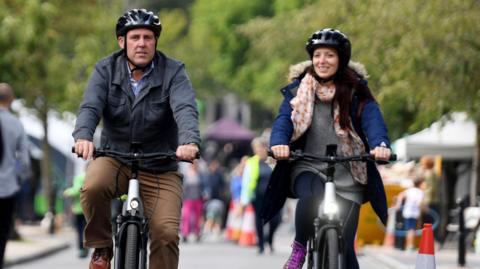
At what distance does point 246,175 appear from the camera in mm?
24859

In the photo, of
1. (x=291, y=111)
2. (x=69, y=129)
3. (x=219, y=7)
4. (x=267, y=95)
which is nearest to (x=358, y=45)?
(x=291, y=111)

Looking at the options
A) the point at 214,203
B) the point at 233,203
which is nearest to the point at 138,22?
the point at 233,203

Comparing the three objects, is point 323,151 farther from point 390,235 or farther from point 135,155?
point 390,235

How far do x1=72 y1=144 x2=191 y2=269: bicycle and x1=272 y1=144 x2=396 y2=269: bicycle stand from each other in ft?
3.02

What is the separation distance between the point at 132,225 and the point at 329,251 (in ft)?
3.74

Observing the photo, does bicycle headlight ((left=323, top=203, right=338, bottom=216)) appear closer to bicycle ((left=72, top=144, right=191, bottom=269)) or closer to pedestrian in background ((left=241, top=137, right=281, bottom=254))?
bicycle ((left=72, top=144, right=191, bottom=269))

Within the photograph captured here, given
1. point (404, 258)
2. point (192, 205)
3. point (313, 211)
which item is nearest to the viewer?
point (313, 211)

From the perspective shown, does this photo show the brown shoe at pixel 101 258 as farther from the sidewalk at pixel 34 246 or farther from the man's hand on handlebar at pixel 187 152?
the sidewalk at pixel 34 246

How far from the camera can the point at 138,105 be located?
28.7 feet

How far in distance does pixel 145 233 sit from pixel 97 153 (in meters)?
0.53

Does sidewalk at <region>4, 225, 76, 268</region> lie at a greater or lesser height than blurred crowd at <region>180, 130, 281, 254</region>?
lesser

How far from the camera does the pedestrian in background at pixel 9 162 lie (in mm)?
12477

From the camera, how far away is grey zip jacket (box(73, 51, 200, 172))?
8688 millimetres

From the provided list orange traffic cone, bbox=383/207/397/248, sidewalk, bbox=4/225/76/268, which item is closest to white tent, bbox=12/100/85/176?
sidewalk, bbox=4/225/76/268
